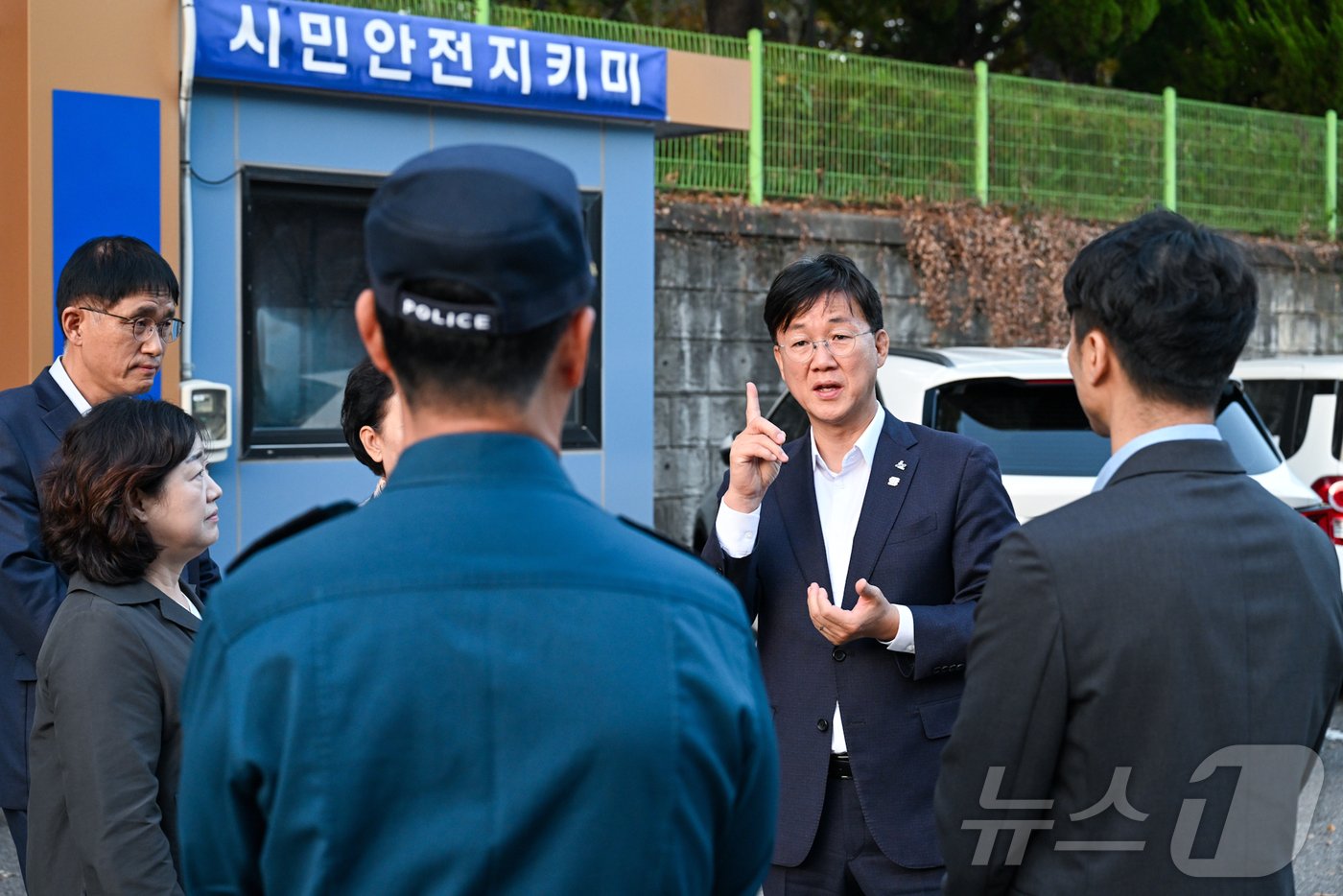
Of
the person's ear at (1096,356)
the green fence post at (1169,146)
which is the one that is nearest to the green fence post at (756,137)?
the green fence post at (1169,146)

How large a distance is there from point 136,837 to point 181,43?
15.1ft

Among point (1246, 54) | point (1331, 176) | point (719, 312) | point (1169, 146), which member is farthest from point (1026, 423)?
point (1246, 54)

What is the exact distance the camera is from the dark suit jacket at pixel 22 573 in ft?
11.7

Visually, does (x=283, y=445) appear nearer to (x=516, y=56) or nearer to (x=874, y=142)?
(x=516, y=56)

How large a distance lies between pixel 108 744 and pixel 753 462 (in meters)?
1.35

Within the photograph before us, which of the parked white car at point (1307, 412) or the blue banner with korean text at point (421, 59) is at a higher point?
the blue banner with korean text at point (421, 59)

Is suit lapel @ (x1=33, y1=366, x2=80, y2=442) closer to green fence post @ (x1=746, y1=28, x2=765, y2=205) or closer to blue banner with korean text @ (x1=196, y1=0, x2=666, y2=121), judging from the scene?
blue banner with korean text @ (x1=196, y1=0, x2=666, y2=121)

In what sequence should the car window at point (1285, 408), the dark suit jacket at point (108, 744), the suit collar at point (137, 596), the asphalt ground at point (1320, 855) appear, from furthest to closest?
the car window at point (1285, 408), the asphalt ground at point (1320, 855), the suit collar at point (137, 596), the dark suit jacket at point (108, 744)

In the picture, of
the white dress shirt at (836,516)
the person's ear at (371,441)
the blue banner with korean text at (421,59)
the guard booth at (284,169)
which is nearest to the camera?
the white dress shirt at (836,516)

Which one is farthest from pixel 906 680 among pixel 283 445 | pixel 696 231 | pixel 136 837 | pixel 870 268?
pixel 870 268

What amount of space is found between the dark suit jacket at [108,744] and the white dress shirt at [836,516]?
1.13m

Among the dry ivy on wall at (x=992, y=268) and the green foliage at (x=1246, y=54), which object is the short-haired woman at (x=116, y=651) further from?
the green foliage at (x=1246, y=54)

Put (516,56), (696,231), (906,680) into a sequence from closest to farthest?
(906,680) → (516,56) → (696,231)

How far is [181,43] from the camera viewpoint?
20.8 feet
